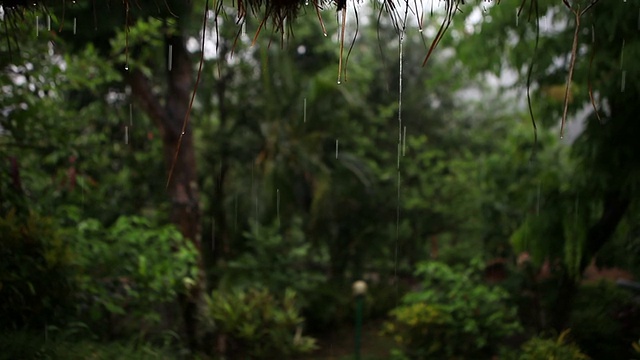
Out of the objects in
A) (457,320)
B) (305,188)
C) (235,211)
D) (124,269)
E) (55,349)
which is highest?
(305,188)

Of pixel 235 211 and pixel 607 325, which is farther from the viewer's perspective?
pixel 235 211

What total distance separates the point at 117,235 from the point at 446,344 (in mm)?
4096

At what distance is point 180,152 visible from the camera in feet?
23.4

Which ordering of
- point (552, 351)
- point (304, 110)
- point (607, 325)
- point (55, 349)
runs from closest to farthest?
point (55, 349)
point (552, 351)
point (607, 325)
point (304, 110)

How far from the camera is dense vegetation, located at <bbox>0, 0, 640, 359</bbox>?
4.50 metres

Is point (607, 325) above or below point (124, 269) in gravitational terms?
below

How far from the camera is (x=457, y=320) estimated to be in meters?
7.04

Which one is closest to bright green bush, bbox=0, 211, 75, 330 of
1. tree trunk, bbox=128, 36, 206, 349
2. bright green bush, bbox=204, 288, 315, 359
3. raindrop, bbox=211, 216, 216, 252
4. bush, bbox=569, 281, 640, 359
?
tree trunk, bbox=128, 36, 206, 349

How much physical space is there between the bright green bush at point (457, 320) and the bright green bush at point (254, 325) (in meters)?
1.46

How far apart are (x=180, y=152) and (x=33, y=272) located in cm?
316

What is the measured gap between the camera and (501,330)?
22.1 feet

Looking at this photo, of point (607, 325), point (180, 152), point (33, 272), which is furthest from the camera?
point (180, 152)

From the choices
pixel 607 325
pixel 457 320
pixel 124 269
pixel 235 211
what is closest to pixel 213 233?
pixel 235 211

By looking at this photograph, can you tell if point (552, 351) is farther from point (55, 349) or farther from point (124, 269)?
point (55, 349)
